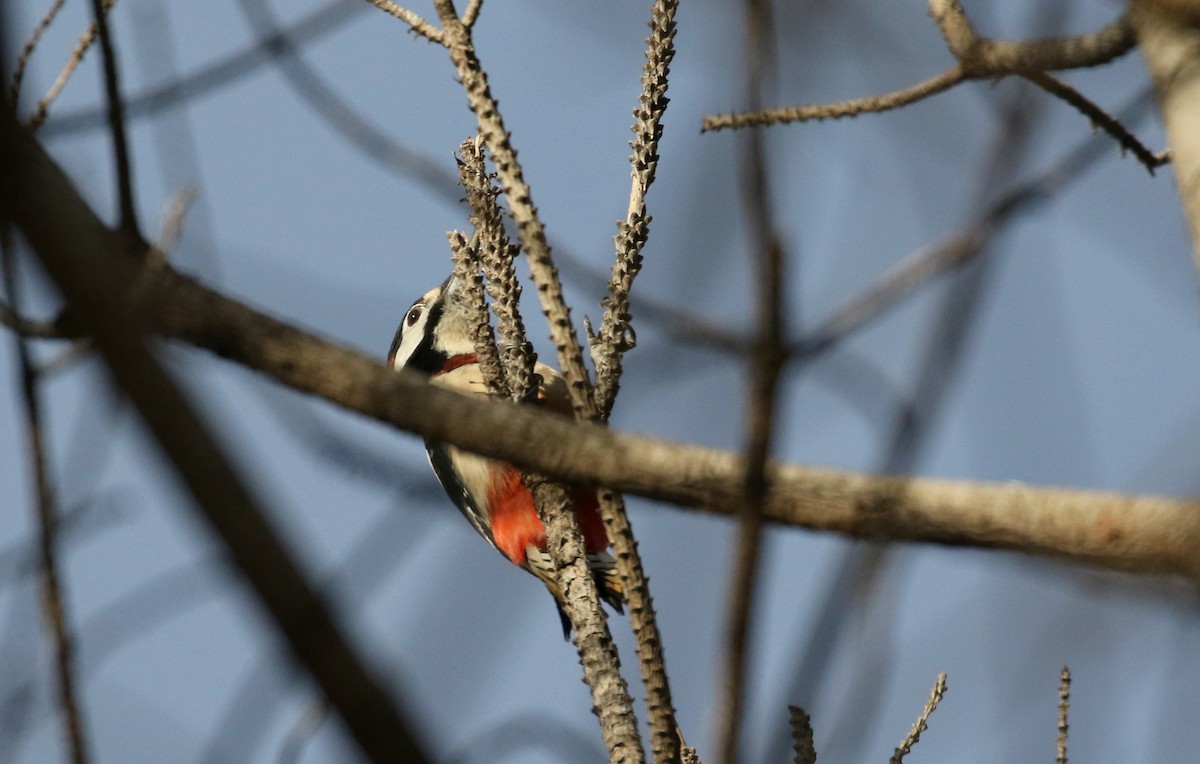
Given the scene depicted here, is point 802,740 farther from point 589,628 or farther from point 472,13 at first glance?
point 472,13

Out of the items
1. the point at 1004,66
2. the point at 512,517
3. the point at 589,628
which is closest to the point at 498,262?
the point at 589,628

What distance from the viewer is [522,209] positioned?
236 cm

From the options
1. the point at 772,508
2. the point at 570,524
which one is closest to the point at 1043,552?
the point at 772,508

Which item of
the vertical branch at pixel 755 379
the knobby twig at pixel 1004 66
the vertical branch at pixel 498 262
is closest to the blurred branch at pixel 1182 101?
the knobby twig at pixel 1004 66

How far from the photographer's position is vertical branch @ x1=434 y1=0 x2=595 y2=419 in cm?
228

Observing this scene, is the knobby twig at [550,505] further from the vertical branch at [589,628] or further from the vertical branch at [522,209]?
the vertical branch at [522,209]

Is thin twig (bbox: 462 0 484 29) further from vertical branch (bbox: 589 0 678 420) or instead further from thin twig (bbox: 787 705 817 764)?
thin twig (bbox: 787 705 817 764)

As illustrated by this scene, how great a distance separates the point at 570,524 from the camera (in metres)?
2.75

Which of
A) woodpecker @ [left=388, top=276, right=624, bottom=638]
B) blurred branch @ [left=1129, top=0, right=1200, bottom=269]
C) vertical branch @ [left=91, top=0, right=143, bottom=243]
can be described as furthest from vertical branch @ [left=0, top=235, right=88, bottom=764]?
woodpecker @ [left=388, top=276, right=624, bottom=638]

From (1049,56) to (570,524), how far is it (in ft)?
4.36

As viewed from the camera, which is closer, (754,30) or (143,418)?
(143,418)

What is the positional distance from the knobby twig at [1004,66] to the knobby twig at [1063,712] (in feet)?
3.15

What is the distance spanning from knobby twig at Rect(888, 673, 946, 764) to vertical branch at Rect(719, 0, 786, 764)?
1539mm

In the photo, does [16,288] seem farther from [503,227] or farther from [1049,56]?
[503,227]
